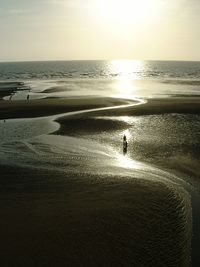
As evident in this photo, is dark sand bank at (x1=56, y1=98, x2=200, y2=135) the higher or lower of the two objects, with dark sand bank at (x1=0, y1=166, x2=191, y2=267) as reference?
higher

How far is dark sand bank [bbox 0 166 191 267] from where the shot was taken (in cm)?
1315

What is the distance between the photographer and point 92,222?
15.7 metres

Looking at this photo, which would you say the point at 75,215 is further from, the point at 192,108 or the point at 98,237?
the point at 192,108

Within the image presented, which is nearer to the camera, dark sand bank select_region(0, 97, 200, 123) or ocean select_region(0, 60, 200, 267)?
ocean select_region(0, 60, 200, 267)

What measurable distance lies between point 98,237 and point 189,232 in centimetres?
353

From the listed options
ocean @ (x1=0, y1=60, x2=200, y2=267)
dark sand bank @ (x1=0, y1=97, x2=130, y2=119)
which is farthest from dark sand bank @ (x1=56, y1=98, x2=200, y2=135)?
dark sand bank @ (x1=0, y1=97, x2=130, y2=119)

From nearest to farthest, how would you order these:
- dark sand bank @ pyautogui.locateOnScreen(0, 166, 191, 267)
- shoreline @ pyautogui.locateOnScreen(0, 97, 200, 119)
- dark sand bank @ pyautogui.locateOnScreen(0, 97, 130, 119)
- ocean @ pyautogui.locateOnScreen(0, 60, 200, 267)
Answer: dark sand bank @ pyautogui.locateOnScreen(0, 166, 191, 267) → ocean @ pyautogui.locateOnScreen(0, 60, 200, 267) → shoreline @ pyautogui.locateOnScreen(0, 97, 200, 119) → dark sand bank @ pyautogui.locateOnScreen(0, 97, 130, 119)

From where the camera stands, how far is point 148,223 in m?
15.5

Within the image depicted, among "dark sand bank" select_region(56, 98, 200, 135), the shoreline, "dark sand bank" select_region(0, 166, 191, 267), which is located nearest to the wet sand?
"dark sand bank" select_region(0, 166, 191, 267)

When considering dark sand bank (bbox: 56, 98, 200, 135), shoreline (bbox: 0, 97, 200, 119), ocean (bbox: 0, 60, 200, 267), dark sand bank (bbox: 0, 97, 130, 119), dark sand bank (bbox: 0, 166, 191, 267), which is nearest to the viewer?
dark sand bank (bbox: 0, 166, 191, 267)

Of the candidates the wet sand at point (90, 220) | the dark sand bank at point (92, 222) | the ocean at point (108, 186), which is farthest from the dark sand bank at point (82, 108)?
the dark sand bank at point (92, 222)

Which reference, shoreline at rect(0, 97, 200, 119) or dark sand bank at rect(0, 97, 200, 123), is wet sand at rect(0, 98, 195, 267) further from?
shoreline at rect(0, 97, 200, 119)

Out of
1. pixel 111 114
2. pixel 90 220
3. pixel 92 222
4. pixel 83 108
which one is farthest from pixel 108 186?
pixel 83 108

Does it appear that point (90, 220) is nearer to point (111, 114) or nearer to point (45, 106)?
point (111, 114)
